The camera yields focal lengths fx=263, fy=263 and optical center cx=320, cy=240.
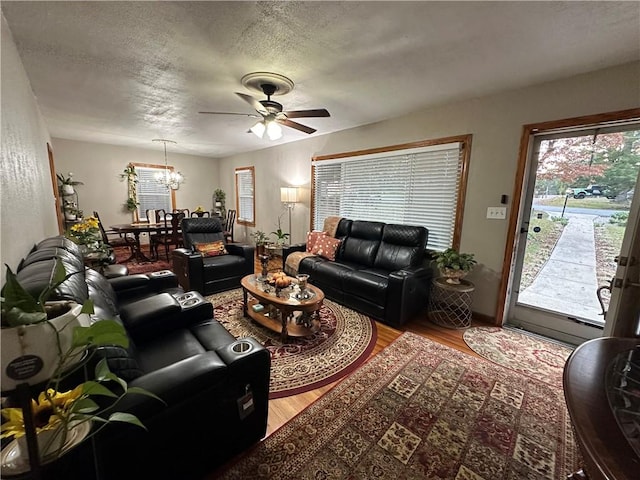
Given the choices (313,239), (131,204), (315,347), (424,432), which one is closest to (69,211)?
(131,204)

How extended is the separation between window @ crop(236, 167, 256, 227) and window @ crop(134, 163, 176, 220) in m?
1.74

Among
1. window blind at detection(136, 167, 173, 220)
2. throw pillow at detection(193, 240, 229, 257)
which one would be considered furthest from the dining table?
throw pillow at detection(193, 240, 229, 257)

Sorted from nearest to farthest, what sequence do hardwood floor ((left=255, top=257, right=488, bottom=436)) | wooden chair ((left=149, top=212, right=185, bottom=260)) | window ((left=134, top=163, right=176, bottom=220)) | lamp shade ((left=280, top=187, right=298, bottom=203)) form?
hardwood floor ((left=255, top=257, right=488, bottom=436)) → lamp shade ((left=280, top=187, right=298, bottom=203)) → wooden chair ((left=149, top=212, right=185, bottom=260)) → window ((left=134, top=163, right=176, bottom=220))

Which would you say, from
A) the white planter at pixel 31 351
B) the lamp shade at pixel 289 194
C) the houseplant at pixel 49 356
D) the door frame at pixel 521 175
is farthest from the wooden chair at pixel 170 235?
the door frame at pixel 521 175

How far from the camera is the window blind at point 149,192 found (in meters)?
6.34

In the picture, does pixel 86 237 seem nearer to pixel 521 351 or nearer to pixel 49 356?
pixel 49 356

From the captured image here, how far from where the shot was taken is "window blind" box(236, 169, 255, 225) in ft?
21.4

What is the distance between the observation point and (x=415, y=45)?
6.21ft

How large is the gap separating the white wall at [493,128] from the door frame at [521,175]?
4cm

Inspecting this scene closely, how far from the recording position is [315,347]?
243 centimetres

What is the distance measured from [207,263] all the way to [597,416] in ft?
12.1

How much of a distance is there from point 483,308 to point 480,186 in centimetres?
139

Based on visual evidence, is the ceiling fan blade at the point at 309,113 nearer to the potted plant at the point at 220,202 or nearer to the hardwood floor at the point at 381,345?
the hardwood floor at the point at 381,345

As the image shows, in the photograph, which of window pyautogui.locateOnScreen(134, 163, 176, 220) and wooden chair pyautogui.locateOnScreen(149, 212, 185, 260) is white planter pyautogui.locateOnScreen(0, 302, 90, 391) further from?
window pyautogui.locateOnScreen(134, 163, 176, 220)
